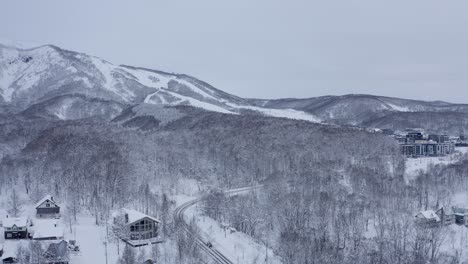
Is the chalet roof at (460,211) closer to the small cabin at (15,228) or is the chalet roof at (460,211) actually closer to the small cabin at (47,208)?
the small cabin at (47,208)

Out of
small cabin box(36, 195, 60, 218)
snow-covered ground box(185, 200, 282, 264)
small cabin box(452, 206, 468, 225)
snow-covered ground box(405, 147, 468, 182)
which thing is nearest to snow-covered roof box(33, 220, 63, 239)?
small cabin box(36, 195, 60, 218)

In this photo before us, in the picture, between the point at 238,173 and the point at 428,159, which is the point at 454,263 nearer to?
the point at 238,173

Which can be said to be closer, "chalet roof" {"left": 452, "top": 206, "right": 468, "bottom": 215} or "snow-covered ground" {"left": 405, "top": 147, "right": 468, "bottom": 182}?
"chalet roof" {"left": 452, "top": 206, "right": 468, "bottom": 215}

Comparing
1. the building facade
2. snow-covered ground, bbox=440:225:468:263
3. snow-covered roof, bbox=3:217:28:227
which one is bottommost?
snow-covered ground, bbox=440:225:468:263

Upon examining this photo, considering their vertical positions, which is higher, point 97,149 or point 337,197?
point 97,149

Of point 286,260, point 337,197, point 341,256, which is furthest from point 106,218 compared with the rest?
point 337,197

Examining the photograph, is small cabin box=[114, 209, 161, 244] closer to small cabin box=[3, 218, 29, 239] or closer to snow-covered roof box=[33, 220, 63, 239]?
snow-covered roof box=[33, 220, 63, 239]

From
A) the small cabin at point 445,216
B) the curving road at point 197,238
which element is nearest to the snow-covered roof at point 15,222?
the curving road at point 197,238
